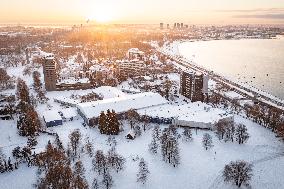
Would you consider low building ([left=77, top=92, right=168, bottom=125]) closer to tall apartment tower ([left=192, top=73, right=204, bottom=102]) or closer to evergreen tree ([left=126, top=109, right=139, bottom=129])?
evergreen tree ([left=126, top=109, right=139, bottom=129])

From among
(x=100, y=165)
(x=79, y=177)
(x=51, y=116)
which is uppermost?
(x=51, y=116)

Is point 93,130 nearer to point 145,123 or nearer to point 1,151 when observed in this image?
point 145,123

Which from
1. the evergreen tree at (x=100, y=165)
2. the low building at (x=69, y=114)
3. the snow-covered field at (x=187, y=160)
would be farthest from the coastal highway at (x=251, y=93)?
the evergreen tree at (x=100, y=165)

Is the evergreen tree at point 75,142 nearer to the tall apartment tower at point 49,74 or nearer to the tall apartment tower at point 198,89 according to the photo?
the tall apartment tower at point 198,89

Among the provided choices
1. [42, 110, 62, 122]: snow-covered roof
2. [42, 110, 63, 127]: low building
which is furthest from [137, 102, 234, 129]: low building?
[42, 110, 62, 122]: snow-covered roof

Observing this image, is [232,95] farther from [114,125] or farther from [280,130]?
[114,125]

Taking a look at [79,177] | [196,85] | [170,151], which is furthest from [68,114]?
[196,85]

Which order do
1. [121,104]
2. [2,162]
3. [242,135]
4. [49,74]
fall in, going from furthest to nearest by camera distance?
1. [49,74]
2. [121,104]
3. [242,135]
4. [2,162]
